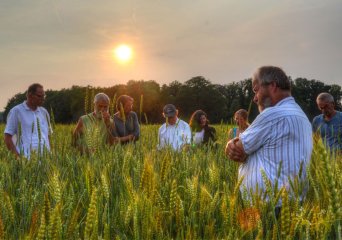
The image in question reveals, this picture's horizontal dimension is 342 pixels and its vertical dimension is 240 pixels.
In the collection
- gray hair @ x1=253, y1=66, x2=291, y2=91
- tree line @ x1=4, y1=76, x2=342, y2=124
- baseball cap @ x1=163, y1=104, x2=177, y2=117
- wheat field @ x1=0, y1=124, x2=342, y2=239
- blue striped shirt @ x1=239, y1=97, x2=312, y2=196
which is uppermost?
tree line @ x1=4, y1=76, x2=342, y2=124

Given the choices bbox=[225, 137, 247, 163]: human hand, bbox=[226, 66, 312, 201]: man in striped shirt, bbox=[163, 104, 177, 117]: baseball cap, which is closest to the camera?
bbox=[226, 66, 312, 201]: man in striped shirt

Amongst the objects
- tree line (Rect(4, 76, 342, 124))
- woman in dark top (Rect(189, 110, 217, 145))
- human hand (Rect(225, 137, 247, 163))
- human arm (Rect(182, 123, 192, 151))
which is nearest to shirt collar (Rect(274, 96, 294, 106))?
human hand (Rect(225, 137, 247, 163))

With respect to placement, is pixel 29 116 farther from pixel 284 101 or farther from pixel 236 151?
pixel 284 101

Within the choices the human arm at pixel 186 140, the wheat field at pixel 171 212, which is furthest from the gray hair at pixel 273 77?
the wheat field at pixel 171 212

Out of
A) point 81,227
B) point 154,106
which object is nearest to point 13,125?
point 81,227

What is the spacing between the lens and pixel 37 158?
10.1ft

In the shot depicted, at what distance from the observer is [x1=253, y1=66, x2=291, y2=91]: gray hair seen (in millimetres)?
3344

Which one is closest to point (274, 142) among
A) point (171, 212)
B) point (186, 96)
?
point (171, 212)

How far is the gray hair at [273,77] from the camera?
3.34 meters

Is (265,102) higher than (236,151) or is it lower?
higher

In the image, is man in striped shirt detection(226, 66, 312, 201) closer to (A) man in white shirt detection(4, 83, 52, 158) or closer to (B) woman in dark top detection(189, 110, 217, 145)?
(A) man in white shirt detection(4, 83, 52, 158)

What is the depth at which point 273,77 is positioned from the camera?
11.0 ft

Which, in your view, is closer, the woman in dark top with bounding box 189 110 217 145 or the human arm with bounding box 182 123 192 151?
the human arm with bounding box 182 123 192 151

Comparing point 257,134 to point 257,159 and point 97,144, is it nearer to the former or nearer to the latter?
point 257,159
